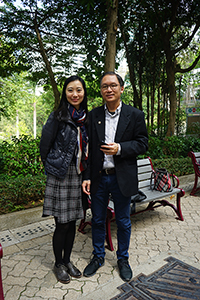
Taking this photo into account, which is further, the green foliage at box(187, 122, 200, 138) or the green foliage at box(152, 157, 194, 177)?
the green foliage at box(187, 122, 200, 138)

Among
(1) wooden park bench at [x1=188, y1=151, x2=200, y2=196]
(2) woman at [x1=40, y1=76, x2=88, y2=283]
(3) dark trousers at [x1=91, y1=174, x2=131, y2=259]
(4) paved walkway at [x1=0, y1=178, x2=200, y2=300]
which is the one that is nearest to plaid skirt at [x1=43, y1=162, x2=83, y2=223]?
(2) woman at [x1=40, y1=76, x2=88, y2=283]

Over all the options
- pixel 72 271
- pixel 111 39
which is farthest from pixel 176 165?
pixel 72 271

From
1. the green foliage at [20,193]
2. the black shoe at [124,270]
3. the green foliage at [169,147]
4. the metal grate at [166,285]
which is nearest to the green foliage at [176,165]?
the green foliage at [169,147]

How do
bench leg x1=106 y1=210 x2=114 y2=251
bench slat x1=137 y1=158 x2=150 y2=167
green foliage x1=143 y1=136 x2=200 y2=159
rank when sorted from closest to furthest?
bench leg x1=106 y1=210 x2=114 y2=251
bench slat x1=137 y1=158 x2=150 y2=167
green foliage x1=143 y1=136 x2=200 y2=159

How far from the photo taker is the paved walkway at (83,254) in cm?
249

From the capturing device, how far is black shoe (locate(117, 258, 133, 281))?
2619 millimetres

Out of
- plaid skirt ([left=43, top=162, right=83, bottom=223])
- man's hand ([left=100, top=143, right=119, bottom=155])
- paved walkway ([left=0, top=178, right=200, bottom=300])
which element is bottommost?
A: paved walkway ([left=0, top=178, right=200, bottom=300])

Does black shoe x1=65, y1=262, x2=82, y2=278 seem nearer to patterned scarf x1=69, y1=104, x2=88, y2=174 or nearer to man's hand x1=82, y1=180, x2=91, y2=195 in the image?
man's hand x1=82, y1=180, x2=91, y2=195

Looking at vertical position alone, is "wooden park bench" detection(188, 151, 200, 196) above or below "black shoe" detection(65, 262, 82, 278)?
above

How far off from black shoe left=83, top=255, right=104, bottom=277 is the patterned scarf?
1148 mm

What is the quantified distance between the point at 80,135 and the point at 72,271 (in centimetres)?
155

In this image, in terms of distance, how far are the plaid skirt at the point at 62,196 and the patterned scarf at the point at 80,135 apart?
0.08 m

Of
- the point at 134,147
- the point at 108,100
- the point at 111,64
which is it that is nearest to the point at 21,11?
the point at 111,64

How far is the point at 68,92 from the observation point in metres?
2.46
